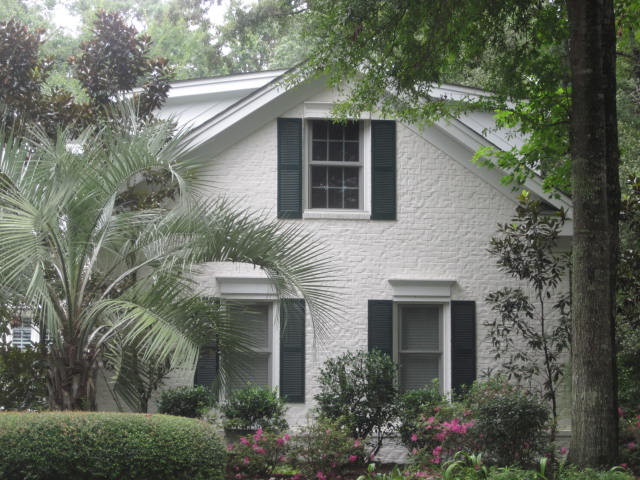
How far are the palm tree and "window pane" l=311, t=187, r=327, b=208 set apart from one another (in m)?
3.90

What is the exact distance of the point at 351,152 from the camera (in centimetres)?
1495

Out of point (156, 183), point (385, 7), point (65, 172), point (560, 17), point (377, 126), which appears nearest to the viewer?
point (65, 172)

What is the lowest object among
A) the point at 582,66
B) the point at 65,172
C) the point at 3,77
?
the point at 65,172

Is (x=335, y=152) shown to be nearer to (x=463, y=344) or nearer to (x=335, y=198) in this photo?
(x=335, y=198)

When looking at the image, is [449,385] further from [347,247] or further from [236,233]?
[236,233]

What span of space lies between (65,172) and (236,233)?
211 cm

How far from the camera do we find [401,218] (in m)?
14.7

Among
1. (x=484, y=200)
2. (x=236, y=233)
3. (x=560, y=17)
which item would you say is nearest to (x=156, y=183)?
(x=236, y=233)

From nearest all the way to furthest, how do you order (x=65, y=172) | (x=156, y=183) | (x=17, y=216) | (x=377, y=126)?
(x=17, y=216), (x=65, y=172), (x=156, y=183), (x=377, y=126)

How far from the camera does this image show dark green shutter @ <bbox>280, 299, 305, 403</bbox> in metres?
14.1

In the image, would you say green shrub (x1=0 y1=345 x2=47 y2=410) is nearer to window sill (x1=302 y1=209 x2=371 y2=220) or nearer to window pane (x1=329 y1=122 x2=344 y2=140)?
window sill (x1=302 y1=209 x2=371 y2=220)

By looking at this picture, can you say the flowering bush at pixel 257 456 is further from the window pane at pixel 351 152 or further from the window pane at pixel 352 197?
the window pane at pixel 351 152

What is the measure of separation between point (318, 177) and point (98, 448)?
7004 millimetres

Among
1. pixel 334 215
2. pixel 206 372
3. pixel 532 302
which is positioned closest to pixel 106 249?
pixel 206 372
